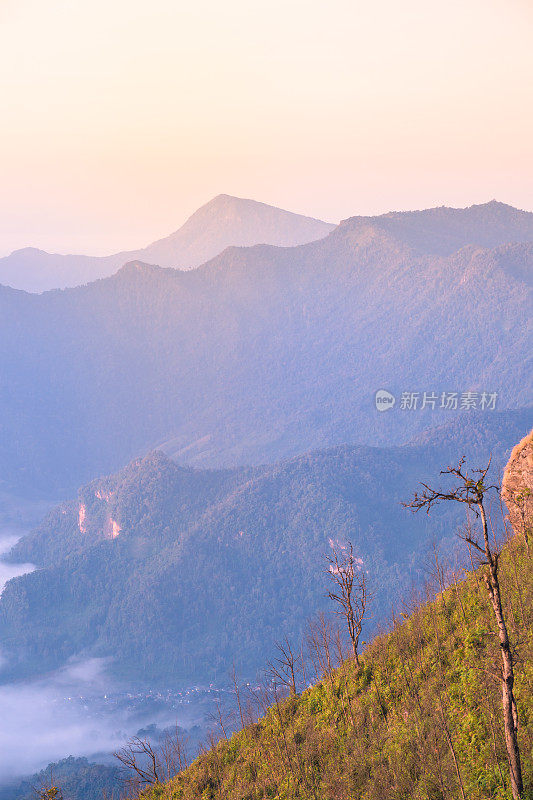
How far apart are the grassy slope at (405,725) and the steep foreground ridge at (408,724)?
66mm

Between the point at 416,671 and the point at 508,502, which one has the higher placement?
the point at 508,502

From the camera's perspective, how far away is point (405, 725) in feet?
111

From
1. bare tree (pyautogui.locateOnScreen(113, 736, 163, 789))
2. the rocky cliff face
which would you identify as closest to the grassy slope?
bare tree (pyautogui.locateOnScreen(113, 736, 163, 789))

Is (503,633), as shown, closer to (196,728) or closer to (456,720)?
(456,720)

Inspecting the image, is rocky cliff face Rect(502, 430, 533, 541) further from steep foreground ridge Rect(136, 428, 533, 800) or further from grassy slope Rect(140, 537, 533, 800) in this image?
grassy slope Rect(140, 537, 533, 800)

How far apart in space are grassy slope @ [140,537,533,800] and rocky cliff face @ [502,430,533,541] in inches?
89.5

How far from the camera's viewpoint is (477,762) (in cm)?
2775

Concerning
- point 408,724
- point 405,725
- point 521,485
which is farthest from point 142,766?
point 408,724

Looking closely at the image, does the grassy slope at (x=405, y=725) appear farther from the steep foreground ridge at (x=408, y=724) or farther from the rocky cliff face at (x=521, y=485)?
the rocky cliff face at (x=521, y=485)

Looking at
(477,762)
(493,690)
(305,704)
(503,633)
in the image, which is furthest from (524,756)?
(305,704)

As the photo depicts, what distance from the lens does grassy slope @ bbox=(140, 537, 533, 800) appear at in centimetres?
2862

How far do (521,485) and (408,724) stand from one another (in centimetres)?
1909

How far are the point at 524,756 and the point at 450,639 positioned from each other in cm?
1303

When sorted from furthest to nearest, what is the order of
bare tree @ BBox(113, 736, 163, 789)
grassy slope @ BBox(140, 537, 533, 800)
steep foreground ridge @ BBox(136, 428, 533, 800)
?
1. bare tree @ BBox(113, 736, 163, 789)
2. grassy slope @ BBox(140, 537, 533, 800)
3. steep foreground ridge @ BBox(136, 428, 533, 800)
